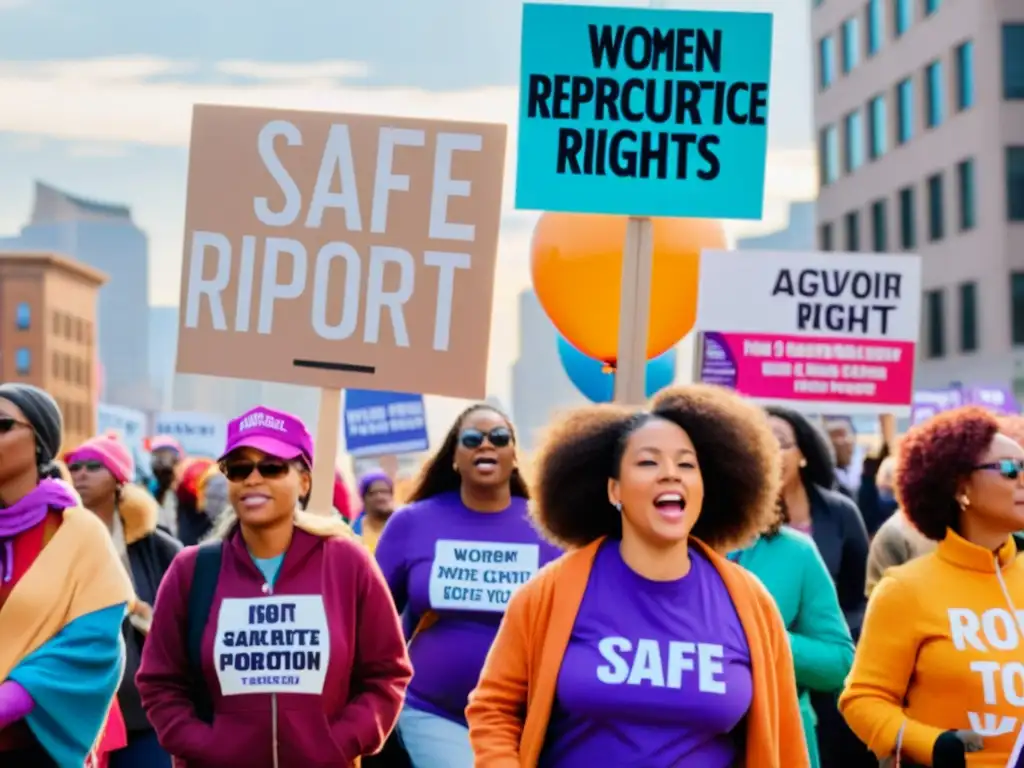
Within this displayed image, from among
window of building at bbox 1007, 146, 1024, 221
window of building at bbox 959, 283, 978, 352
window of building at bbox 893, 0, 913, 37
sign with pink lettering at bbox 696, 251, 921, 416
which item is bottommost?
sign with pink lettering at bbox 696, 251, 921, 416

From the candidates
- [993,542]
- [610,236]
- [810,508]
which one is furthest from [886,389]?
[993,542]

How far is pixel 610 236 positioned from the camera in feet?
36.1

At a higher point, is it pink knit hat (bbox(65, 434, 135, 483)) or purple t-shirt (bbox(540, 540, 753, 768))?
pink knit hat (bbox(65, 434, 135, 483))

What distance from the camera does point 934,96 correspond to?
178 feet

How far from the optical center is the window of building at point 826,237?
6394 cm

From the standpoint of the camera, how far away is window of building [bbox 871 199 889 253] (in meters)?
58.5

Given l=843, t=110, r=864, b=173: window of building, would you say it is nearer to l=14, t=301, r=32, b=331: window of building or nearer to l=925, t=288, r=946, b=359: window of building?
l=925, t=288, r=946, b=359: window of building

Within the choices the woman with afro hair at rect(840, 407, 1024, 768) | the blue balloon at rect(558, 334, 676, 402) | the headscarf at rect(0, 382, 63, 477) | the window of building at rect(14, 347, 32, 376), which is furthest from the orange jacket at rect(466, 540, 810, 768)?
the window of building at rect(14, 347, 32, 376)

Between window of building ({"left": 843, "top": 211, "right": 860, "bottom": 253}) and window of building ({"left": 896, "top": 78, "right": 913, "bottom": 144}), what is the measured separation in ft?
14.9

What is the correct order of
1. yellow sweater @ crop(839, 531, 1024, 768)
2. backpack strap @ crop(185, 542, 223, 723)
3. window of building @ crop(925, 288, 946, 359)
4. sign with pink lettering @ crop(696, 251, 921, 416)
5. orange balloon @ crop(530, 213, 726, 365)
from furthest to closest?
window of building @ crop(925, 288, 946, 359), sign with pink lettering @ crop(696, 251, 921, 416), orange balloon @ crop(530, 213, 726, 365), backpack strap @ crop(185, 542, 223, 723), yellow sweater @ crop(839, 531, 1024, 768)

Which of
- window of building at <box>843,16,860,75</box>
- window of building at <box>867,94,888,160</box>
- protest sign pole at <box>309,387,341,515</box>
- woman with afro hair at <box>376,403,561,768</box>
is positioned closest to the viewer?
protest sign pole at <box>309,387,341,515</box>

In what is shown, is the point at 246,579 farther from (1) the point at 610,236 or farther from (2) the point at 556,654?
(1) the point at 610,236

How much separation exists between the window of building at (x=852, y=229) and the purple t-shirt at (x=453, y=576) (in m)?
54.1

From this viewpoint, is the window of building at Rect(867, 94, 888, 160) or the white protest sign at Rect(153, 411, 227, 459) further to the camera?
the window of building at Rect(867, 94, 888, 160)
